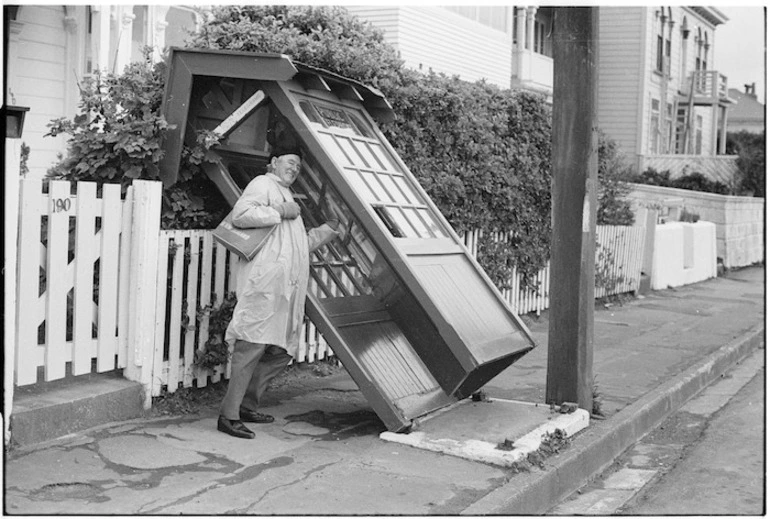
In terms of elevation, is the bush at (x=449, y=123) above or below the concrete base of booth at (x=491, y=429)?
above

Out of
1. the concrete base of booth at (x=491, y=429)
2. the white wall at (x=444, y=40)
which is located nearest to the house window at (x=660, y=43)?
the white wall at (x=444, y=40)

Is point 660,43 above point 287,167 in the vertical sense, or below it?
above

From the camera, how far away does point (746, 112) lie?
62.5 meters

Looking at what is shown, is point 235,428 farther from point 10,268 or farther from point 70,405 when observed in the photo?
point 10,268

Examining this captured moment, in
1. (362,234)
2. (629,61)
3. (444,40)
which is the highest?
(629,61)

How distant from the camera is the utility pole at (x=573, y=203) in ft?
23.5

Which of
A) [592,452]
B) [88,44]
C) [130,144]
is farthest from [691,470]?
[88,44]

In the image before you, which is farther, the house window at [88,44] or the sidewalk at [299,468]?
the house window at [88,44]

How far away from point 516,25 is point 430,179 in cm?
2045

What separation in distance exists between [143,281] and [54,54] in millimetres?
7472

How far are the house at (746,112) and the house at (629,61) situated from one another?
16.0 m

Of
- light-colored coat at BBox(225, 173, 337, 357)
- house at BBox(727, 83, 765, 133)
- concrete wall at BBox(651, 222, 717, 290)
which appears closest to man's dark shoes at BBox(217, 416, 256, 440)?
light-colored coat at BBox(225, 173, 337, 357)

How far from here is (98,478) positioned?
509 centimetres

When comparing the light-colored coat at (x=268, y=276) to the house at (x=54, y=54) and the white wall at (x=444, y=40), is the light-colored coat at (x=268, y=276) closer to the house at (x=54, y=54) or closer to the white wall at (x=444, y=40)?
the house at (x=54, y=54)
